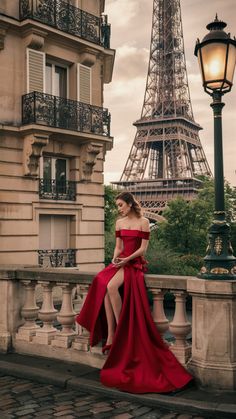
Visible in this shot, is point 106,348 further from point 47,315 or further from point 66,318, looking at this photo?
point 47,315

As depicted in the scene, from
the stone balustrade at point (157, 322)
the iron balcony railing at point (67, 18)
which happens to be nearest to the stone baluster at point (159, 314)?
the stone balustrade at point (157, 322)

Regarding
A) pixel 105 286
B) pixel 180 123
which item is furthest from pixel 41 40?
pixel 180 123

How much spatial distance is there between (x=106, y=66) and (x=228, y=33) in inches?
719

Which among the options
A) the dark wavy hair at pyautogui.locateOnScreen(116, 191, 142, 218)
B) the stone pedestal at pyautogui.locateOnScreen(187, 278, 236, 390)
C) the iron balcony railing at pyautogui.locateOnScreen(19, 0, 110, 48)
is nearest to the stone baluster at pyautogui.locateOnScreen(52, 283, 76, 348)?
the dark wavy hair at pyautogui.locateOnScreen(116, 191, 142, 218)

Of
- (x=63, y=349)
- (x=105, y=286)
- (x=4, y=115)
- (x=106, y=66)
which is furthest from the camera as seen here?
(x=106, y=66)

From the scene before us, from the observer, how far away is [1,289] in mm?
7016

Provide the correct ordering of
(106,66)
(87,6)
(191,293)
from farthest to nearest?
1. (106,66)
2. (87,6)
3. (191,293)

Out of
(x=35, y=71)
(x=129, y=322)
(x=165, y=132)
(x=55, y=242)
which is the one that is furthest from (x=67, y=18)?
(x=165, y=132)

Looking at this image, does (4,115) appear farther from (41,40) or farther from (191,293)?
(191,293)

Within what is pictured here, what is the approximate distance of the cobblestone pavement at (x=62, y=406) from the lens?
15.6 feet

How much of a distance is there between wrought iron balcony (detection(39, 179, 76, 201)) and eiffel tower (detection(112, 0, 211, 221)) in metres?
35.8

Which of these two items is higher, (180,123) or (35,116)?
(180,123)

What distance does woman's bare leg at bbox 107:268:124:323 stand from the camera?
224 inches

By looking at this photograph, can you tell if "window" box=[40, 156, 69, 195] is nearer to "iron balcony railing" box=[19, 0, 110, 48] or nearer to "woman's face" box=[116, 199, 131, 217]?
"iron balcony railing" box=[19, 0, 110, 48]
